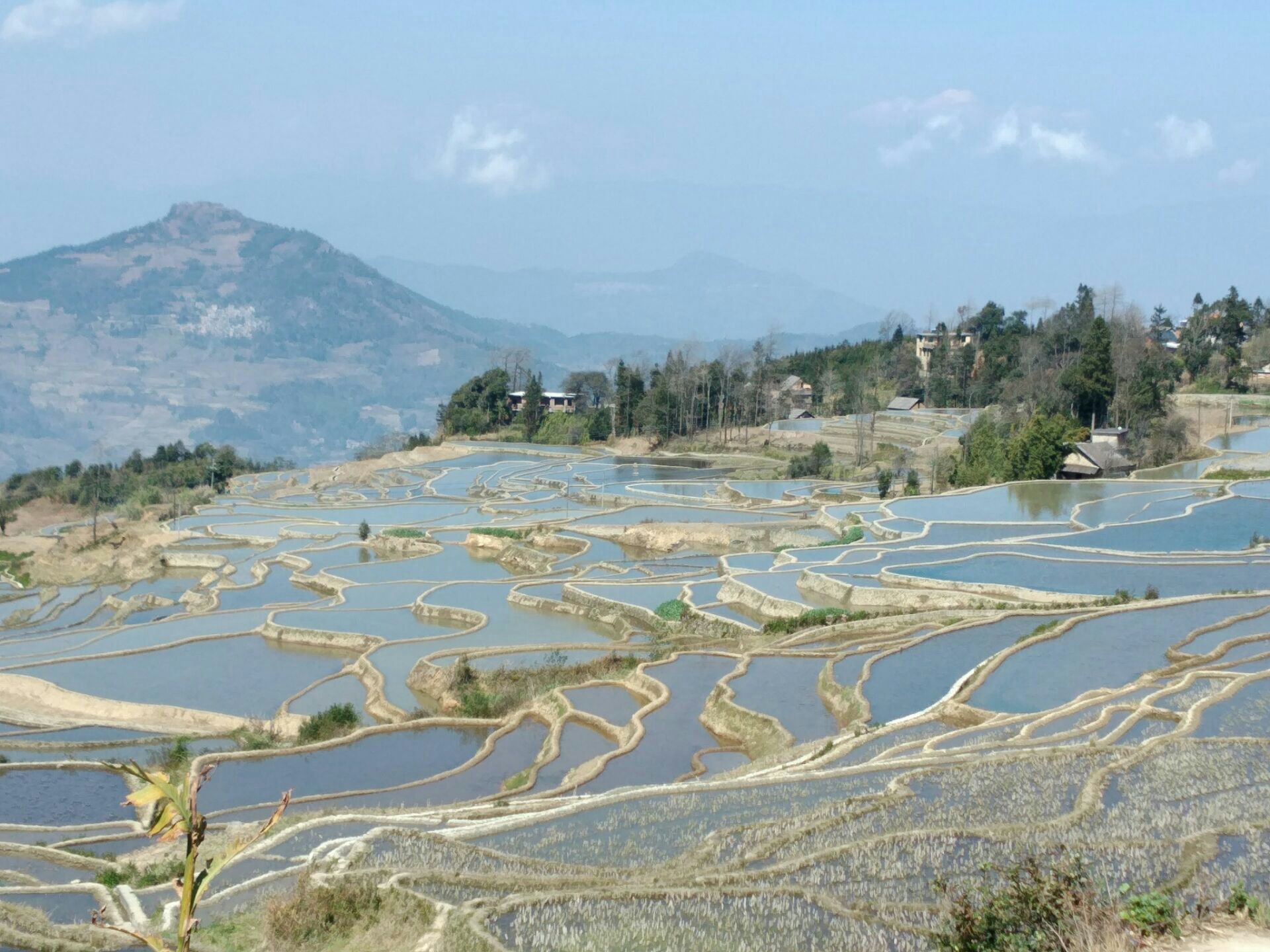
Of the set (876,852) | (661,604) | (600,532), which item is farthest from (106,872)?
(600,532)

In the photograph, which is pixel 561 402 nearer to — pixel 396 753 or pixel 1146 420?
pixel 1146 420

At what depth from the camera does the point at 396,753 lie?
15281 mm

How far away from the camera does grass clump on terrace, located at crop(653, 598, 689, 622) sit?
72.6 feet

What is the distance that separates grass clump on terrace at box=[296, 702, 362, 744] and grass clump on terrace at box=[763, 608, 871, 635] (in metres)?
7.11

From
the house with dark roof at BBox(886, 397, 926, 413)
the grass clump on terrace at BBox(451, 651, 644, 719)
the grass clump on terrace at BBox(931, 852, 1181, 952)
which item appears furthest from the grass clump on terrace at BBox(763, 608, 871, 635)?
the house with dark roof at BBox(886, 397, 926, 413)

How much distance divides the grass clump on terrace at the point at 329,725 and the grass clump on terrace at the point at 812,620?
23.3ft

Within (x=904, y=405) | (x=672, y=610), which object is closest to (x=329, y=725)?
(x=672, y=610)

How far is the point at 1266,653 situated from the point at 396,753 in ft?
37.0

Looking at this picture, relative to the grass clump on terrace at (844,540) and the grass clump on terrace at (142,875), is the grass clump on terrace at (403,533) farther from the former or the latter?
the grass clump on terrace at (142,875)

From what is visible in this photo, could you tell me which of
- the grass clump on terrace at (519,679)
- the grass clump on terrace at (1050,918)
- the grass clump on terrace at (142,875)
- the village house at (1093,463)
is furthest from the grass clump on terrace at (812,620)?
the village house at (1093,463)

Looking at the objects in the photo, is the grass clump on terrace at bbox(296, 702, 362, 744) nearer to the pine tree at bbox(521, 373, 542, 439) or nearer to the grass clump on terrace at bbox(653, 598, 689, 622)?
the grass clump on terrace at bbox(653, 598, 689, 622)

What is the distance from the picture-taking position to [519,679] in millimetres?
18406

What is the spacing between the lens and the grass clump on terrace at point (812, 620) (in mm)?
20094

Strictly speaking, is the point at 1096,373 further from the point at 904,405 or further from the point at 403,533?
the point at 403,533
